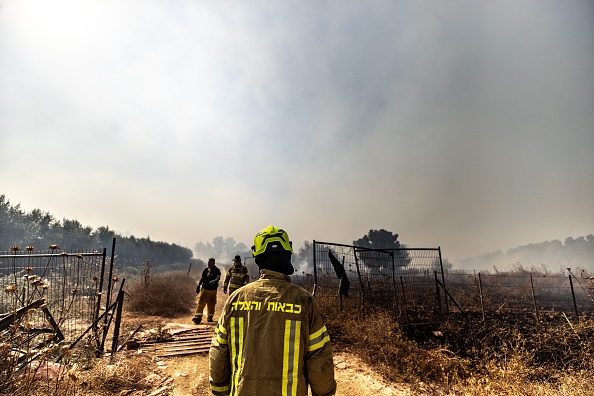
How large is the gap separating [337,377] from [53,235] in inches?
1583

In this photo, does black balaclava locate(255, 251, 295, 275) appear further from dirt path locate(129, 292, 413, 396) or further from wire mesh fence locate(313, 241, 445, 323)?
wire mesh fence locate(313, 241, 445, 323)

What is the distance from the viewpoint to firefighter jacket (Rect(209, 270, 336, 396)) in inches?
68.0

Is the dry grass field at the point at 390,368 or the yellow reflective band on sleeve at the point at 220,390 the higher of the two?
the yellow reflective band on sleeve at the point at 220,390

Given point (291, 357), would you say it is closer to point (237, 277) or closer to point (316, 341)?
point (316, 341)

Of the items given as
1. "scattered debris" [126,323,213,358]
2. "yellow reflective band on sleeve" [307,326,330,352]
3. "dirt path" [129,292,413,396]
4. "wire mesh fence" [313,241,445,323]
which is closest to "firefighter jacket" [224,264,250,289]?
"scattered debris" [126,323,213,358]

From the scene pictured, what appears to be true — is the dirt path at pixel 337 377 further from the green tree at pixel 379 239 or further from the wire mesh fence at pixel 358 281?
the green tree at pixel 379 239

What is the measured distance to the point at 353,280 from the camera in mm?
9406

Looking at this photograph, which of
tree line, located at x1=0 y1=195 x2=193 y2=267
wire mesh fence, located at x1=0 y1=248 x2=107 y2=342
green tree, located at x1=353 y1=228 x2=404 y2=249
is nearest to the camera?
wire mesh fence, located at x1=0 y1=248 x2=107 y2=342

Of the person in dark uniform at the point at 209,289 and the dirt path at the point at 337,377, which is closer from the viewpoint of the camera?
the dirt path at the point at 337,377

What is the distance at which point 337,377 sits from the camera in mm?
5359

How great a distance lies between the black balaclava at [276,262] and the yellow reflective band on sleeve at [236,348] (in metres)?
0.41

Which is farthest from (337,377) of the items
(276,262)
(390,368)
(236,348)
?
(276,262)

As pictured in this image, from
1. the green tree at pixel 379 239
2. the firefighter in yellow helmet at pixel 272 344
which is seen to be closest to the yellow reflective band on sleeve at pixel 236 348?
the firefighter in yellow helmet at pixel 272 344

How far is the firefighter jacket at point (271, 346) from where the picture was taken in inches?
68.0
